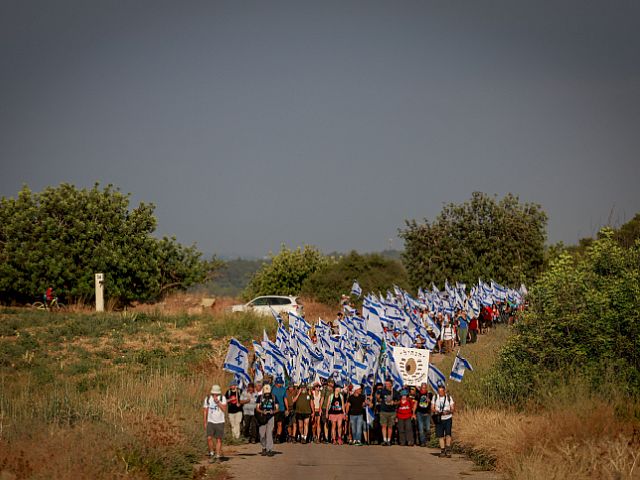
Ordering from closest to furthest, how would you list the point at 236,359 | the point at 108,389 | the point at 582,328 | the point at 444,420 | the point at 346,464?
the point at 346,464, the point at 444,420, the point at 582,328, the point at 236,359, the point at 108,389

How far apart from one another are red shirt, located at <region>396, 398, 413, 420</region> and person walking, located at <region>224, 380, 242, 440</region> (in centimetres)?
417

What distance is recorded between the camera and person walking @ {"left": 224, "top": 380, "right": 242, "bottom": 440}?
907 inches

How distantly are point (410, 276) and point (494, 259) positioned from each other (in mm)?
6374

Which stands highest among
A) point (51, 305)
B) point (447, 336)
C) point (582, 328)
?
point (51, 305)

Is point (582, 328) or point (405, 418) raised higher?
point (582, 328)

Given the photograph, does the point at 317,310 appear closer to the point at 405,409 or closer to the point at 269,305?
the point at 269,305

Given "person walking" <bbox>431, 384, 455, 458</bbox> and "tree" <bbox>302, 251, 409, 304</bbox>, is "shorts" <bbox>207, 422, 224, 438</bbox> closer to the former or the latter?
"person walking" <bbox>431, 384, 455, 458</bbox>

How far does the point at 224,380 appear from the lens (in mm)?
35031

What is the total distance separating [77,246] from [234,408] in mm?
35188

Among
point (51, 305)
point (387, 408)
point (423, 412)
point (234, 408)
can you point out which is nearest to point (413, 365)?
point (387, 408)

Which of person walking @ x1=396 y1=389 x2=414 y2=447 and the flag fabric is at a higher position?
the flag fabric

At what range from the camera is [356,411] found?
2425 centimetres

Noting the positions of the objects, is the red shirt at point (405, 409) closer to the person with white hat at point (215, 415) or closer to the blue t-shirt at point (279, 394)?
the blue t-shirt at point (279, 394)

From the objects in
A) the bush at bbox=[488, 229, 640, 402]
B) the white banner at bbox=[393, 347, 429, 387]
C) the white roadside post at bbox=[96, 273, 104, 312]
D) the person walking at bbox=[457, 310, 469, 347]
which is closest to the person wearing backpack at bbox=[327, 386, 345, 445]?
the white banner at bbox=[393, 347, 429, 387]
